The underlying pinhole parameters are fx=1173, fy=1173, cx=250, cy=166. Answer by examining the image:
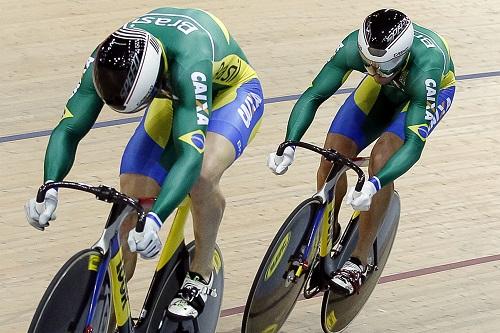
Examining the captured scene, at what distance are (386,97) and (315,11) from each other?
12.0ft

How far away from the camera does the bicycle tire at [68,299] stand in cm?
336

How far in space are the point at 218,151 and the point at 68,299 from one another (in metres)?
0.75

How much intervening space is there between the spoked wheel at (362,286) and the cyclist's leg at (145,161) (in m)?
0.95

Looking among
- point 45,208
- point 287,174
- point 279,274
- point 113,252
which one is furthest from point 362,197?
point 287,174

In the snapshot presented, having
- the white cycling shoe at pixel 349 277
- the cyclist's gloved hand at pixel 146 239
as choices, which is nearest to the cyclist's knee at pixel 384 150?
the white cycling shoe at pixel 349 277

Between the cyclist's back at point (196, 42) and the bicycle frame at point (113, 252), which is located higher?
the cyclist's back at point (196, 42)

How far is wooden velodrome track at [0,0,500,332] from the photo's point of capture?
4.86 meters

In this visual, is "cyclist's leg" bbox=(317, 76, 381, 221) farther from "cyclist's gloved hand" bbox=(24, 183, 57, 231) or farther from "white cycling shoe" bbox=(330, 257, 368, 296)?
"cyclist's gloved hand" bbox=(24, 183, 57, 231)

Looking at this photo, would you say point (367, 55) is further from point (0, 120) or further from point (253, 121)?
point (0, 120)

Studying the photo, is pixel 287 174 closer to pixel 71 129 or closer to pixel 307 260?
pixel 307 260

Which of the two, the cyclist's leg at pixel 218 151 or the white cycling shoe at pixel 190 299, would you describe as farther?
the white cycling shoe at pixel 190 299

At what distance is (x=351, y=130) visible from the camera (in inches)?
173

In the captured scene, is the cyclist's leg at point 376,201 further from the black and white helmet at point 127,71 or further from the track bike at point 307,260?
the black and white helmet at point 127,71

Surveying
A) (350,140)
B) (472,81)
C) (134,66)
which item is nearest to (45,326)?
(134,66)
